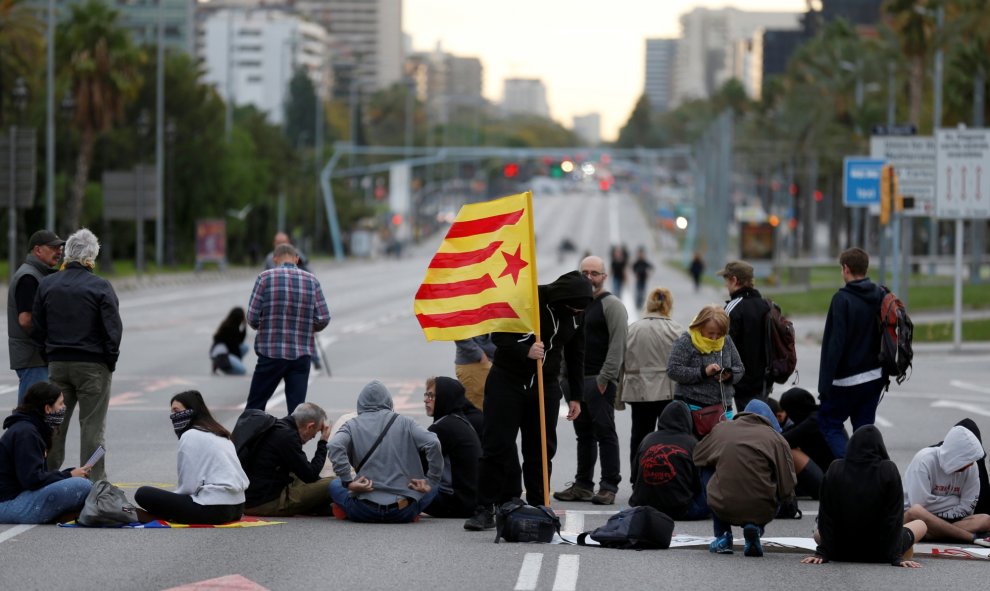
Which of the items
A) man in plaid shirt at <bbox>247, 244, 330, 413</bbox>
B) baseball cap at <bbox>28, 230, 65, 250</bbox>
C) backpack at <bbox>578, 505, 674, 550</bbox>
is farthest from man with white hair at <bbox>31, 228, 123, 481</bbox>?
backpack at <bbox>578, 505, 674, 550</bbox>

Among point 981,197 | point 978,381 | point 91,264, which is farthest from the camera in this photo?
point 981,197

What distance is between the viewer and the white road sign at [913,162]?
1325 inches

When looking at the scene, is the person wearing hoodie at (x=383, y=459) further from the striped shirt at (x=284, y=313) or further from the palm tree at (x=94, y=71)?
the palm tree at (x=94, y=71)

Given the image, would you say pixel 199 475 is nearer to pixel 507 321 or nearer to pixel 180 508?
pixel 180 508

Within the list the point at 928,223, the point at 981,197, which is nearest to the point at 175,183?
the point at 928,223

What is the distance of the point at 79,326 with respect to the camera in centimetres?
1191

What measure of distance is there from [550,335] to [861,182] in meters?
28.6

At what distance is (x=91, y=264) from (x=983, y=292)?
41009 mm

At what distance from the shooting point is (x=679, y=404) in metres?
11.3

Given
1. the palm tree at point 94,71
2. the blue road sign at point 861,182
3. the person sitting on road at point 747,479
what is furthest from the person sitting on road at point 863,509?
→ the palm tree at point 94,71

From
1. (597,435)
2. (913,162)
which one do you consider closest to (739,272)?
(597,435)

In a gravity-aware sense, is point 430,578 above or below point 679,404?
below

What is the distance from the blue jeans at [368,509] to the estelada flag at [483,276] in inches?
51.0

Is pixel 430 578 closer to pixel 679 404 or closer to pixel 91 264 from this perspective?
pixel 679 404
